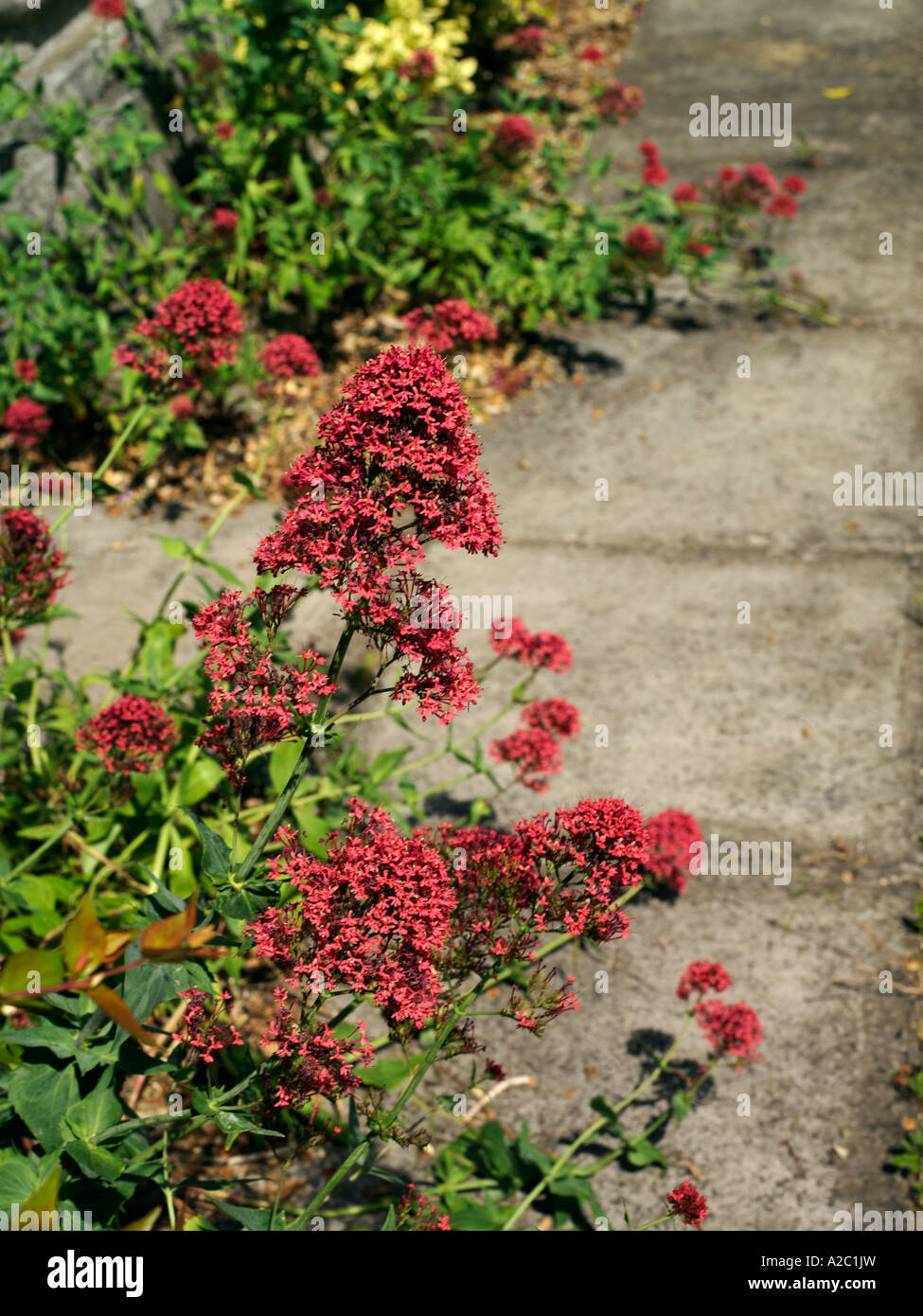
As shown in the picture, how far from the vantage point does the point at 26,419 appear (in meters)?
4.66

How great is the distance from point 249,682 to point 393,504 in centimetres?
42

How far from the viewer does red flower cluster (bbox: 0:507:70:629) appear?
3.12m

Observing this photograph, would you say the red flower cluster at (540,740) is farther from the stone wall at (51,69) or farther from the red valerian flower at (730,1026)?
the stone wall at (51,69)

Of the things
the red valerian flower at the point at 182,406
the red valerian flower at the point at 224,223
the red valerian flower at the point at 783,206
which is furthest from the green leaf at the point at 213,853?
the red valerian flower at the point at 783,206

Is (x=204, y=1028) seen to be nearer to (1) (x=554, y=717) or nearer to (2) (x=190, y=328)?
(1) (x=554, y=717)

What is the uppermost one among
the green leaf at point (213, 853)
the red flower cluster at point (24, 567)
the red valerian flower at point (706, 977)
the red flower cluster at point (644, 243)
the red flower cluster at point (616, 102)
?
the red flower cluster at point (616, 102)

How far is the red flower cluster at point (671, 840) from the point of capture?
11.3 feet

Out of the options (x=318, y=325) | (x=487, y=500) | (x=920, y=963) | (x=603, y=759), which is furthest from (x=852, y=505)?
(x=487, y=500)

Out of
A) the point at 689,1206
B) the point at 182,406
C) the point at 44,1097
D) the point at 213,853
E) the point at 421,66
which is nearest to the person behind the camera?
the point at 213,853

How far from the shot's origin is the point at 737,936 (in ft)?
12.2

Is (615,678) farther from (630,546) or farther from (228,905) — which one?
(228,905)

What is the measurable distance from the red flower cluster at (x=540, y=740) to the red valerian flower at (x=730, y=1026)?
2.68 ft

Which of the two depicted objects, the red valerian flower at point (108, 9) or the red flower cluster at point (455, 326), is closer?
the red flower cluster at point (455, 326)

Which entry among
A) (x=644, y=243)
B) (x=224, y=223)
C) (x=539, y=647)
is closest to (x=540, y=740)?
(x=539, y=647)
